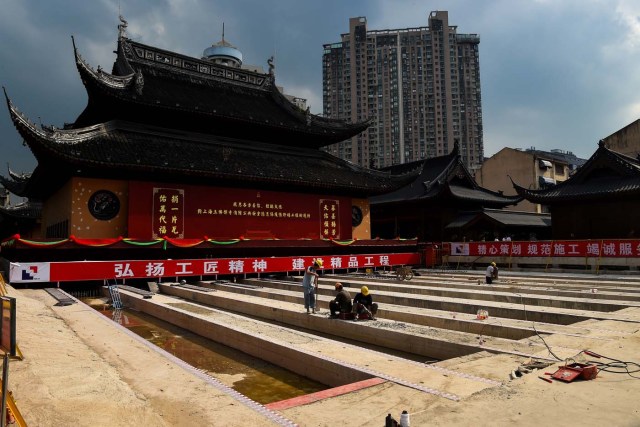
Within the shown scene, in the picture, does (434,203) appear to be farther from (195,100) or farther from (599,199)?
(195,100)

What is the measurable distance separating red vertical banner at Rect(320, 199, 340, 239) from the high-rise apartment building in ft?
205

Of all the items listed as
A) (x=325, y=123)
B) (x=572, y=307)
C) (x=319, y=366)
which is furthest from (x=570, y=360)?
(x=325, y=123)

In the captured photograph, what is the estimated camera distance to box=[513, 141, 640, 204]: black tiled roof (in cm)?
2522

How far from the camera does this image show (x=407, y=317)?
1112 cm

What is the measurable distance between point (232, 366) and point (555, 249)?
21.3m

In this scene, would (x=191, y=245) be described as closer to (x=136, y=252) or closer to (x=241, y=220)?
(x=136, y=252)

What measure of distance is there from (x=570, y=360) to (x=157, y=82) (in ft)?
84.2

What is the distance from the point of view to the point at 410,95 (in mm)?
91062

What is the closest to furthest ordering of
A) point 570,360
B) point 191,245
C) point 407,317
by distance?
point 570,360 < point 407,317 < point 191,245

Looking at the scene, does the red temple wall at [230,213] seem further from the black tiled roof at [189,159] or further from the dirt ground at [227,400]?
the dirt ground at [227,400]

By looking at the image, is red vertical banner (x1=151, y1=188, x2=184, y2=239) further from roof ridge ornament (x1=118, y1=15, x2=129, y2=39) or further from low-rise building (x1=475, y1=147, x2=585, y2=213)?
low-rise building (x1=475, y1=147, x2=585, y2=213)

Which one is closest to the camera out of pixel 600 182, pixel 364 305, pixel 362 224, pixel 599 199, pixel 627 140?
pixel 364 305

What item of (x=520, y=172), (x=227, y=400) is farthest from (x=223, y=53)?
(x=227, y=400)

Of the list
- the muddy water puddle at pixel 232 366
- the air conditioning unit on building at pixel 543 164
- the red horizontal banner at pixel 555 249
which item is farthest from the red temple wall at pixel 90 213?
the air conditioning unit on building at pixel 543 164
